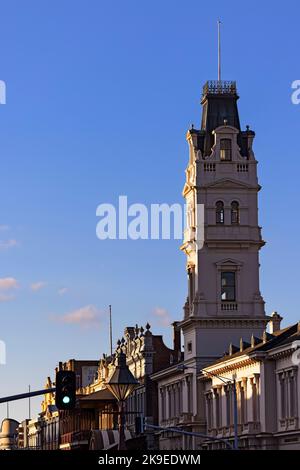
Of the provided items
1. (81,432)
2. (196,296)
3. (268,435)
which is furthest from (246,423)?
(81,432)

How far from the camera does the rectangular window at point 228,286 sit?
104188mm

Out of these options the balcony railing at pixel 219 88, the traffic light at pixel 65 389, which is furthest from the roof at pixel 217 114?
the traffic light at pixel 65 389

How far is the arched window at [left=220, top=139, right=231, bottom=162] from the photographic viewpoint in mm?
104531

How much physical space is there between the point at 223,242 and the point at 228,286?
3798 millimetres

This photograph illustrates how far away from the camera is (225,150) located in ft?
344

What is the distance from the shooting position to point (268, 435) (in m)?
81.3

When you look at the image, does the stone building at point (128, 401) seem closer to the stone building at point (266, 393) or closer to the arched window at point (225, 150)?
the stone building at point (266, 393)

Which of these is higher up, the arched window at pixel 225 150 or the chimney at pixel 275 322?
the arched window at pixel 225 150

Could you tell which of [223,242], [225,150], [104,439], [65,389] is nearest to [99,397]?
[104,439]

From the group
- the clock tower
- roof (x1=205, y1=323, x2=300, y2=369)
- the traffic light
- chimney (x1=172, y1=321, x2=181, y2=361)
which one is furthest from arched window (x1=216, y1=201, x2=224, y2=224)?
the traffic light

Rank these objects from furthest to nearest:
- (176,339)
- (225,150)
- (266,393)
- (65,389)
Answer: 1. (176,339)
2. (225,150)
3. (266,393)
4. (65,389)

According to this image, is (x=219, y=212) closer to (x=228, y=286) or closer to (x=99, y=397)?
(x=228, y=286)

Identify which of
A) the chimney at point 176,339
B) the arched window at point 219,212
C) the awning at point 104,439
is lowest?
the awning at point 104,439

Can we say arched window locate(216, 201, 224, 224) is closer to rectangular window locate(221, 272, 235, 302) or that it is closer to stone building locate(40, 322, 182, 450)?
rectangular window locate(221, 272, 235, 302)
